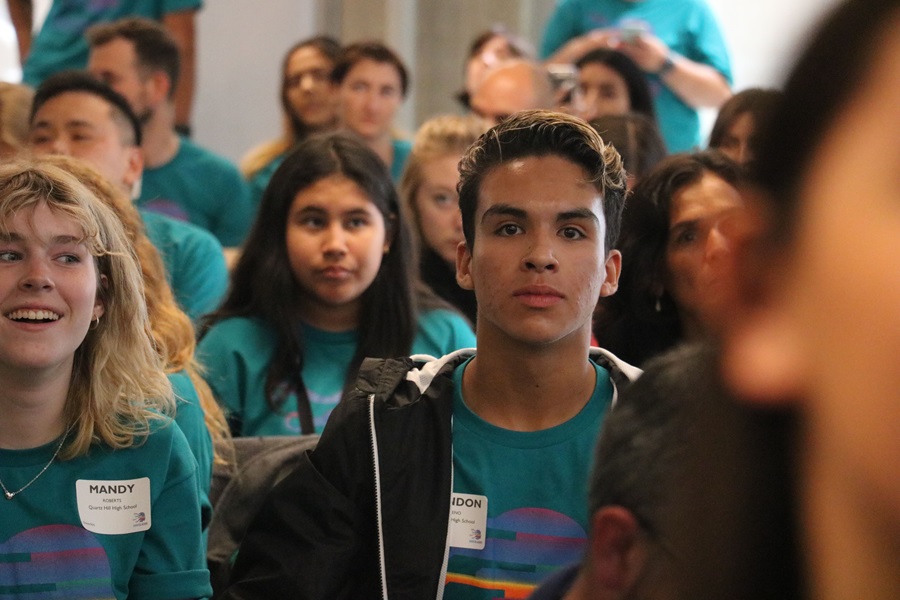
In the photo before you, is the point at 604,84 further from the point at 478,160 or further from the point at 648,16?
the point at 478,160

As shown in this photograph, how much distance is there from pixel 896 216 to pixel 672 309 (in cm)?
202

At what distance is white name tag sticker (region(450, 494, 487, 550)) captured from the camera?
5.08ft

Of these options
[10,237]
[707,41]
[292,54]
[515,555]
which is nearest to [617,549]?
[515,555]

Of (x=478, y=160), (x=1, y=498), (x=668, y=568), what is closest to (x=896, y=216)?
(x=668, y=568)

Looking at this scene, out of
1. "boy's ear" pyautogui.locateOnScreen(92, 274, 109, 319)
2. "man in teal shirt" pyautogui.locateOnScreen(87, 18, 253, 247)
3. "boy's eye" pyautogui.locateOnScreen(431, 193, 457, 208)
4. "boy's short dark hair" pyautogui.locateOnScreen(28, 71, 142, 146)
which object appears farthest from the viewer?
"man in teal shirt" pyautogui.locateOnScreen(87, 18, 253, 247)

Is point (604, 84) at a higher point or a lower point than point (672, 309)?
higher

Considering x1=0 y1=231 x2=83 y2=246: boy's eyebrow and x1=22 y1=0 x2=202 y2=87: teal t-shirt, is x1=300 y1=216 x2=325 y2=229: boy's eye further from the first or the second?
x1=22 y1=0 x2=202 y2=87: teal t-shirt

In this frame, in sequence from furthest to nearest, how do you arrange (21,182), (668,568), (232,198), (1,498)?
(232,198)
(21,182)
(1,498)
(668,568)

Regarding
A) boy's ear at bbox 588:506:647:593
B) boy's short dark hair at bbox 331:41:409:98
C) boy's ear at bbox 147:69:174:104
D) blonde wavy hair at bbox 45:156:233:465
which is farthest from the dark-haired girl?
boy's ear at bbox 588:506:647:593

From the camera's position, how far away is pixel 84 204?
1.86 metres

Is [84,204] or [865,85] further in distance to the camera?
[84,204]

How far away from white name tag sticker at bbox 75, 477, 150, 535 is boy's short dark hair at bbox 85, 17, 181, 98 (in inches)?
104

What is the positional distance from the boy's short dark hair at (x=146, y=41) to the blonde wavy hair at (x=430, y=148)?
107 cm

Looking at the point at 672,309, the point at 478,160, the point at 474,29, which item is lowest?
the point at 672,309
